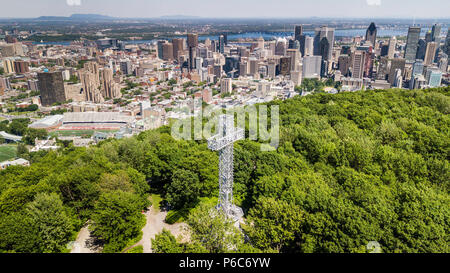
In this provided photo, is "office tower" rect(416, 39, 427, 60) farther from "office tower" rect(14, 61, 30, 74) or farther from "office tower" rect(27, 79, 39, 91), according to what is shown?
"office tower" rect(14, 61, 30, 74)

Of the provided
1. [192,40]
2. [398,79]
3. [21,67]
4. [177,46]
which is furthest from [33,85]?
[398,79]

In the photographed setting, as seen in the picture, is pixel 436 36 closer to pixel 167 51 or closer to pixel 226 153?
pixel 167 51

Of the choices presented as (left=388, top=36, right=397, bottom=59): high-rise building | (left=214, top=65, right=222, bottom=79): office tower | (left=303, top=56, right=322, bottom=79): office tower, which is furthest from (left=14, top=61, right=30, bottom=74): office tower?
(left=388, top=36, right=397, bottom=59): high-rise building

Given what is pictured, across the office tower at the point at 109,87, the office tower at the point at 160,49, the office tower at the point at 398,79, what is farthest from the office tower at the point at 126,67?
the office tower at the point at 398,79

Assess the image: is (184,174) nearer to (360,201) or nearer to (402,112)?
(360,201)
